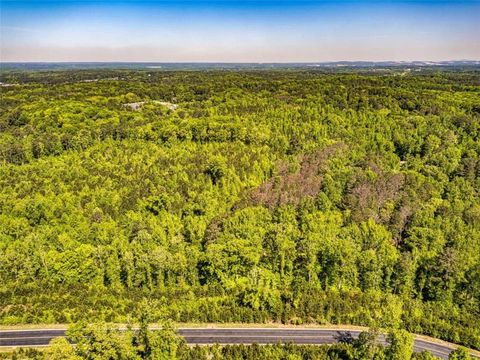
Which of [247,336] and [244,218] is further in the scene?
[244,218]

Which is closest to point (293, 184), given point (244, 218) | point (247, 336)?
point (244, 218)

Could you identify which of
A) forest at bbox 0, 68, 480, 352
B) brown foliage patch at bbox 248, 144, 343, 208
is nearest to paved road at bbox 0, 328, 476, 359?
forest at bbox 0, 68, 480, 352

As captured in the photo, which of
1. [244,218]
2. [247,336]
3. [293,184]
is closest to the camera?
[247,336]

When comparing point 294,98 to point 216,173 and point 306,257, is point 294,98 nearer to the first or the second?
point 216,173

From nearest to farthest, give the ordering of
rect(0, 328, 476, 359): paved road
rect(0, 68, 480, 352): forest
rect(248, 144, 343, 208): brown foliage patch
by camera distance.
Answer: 1. rect(0, 328, 476, 359): paved road
2. rect(0, 68, 480, 352): forest
3. rect(248, 144, 343, 208): brown foliage patch

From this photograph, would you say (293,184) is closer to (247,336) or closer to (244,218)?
(244,218)

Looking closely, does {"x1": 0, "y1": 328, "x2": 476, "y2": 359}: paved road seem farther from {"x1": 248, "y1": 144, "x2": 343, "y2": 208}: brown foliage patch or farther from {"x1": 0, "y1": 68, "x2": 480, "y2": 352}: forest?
{"x1": 248, "y1": 144, "x2": 343, "y2": 208}: brown foliage patch
